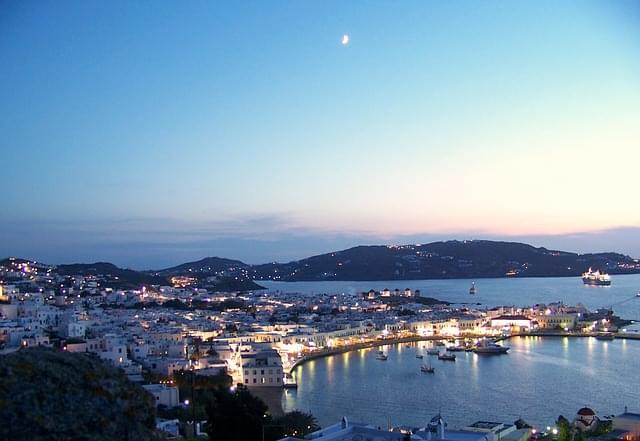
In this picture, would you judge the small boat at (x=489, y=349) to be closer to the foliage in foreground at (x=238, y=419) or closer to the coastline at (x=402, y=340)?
the coastline at (x=402, y=340)

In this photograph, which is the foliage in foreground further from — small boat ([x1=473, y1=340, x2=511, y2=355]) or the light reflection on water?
small boat ([x1=473, y1=340, x2=511, y2=355])

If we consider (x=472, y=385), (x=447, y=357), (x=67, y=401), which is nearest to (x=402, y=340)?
(x=447, y=357)

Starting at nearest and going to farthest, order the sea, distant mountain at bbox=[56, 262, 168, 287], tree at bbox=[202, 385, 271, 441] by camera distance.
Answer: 1. tree at bbox=[202, 385, 271, 441]
2. the sea
3. distant mountain at bbox=[56, 262, 168, 287]

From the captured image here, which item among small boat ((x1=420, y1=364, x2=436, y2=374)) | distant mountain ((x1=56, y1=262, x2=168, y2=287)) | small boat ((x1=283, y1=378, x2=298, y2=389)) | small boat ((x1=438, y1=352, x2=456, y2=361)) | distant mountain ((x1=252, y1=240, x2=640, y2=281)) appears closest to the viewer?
small boat ((x1=283, y1=378, x2=298, y2=389))

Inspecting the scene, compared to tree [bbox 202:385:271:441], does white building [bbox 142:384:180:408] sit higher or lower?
lower

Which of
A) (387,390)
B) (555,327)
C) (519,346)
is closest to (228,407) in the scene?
(387,390)

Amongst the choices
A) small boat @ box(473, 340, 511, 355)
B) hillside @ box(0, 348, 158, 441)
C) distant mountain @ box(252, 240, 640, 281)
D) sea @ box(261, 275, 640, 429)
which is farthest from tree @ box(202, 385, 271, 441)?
distant mountain @ box(252, 240, 640, 281)
